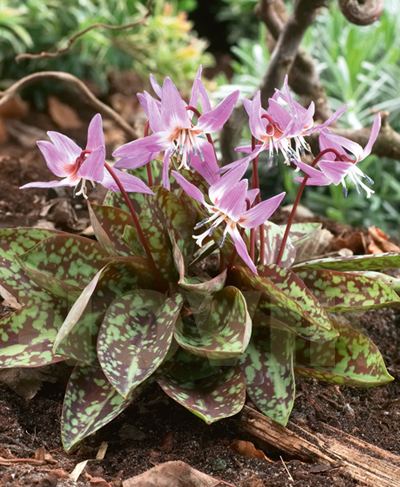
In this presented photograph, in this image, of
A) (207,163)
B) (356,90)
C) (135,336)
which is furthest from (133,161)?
(356,90)

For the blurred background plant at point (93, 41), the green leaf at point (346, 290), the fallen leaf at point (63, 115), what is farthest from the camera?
the fallen leaf at point (63, 115)

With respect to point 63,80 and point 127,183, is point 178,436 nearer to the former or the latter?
point 127,183

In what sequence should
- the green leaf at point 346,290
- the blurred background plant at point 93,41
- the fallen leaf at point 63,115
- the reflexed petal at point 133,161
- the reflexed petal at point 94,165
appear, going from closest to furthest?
the reflexed petal at point 94,165 → the reflexed petal at point 133,161 → the green leaf at point 346,290 → the blurred background plant at point 93,41 → the fallen leaf at point 63,115

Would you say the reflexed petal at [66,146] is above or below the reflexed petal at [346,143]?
below

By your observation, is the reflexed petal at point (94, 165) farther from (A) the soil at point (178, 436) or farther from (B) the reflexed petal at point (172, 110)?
(A) the soil at point (178, 436)

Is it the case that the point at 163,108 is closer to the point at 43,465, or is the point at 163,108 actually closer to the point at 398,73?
the point at 43,465

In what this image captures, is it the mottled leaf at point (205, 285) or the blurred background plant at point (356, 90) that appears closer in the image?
the mottled leaf at point (205, 285)

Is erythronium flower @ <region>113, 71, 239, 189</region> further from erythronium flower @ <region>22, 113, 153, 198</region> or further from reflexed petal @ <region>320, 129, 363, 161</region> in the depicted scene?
reflexed petal @ <region>320, 129, 363, 161</region>

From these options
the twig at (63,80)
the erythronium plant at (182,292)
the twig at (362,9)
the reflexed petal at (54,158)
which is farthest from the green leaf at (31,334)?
the twig at (362,9)

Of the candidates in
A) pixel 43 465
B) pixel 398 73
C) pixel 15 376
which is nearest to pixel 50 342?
pixel 15 376
